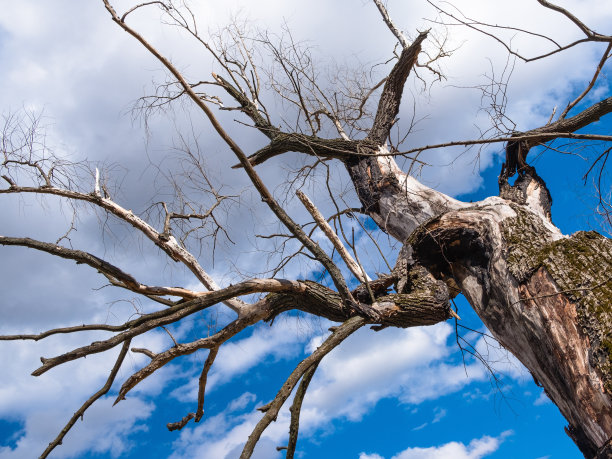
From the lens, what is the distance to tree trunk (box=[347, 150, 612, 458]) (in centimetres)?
307

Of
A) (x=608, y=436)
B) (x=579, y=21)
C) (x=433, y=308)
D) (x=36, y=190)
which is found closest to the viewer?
(x=579, y=21)

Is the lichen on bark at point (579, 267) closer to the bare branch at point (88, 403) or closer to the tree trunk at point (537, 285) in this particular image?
the tree trunk at point (537, 285)

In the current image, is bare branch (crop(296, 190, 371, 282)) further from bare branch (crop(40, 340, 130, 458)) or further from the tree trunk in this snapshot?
bare branch (crop(40, 340, 130, 458))

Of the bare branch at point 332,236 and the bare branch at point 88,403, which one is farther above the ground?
the bare branch at point 332,236

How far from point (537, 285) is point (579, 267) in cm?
28

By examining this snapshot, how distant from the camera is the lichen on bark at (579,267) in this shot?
304cm

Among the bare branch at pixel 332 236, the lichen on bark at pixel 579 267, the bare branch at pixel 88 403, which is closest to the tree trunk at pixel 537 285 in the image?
the lichen on bark at pixel 579 267

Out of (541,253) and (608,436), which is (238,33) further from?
(608,436)

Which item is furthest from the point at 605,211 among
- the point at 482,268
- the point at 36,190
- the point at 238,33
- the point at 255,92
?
the point at 36,190

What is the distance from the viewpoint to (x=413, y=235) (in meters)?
4.26

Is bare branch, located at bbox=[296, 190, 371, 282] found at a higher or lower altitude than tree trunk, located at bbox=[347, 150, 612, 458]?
higher

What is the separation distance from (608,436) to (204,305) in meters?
2.40

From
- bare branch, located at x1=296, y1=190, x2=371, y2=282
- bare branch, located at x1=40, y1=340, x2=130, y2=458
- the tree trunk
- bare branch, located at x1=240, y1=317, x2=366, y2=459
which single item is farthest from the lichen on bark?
bare branch, located at x1=40, y1=340, x2=130, y2=458

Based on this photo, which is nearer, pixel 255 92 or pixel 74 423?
pixel 74 423
